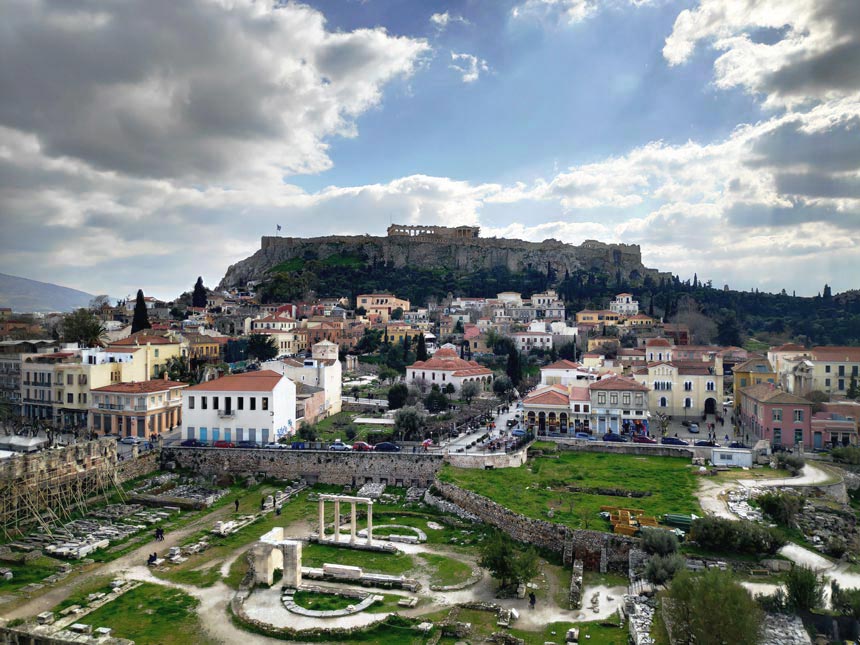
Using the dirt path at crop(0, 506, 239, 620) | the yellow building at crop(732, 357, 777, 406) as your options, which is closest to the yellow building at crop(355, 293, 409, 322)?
the yellow building at crop(732, 357, 777, 406)

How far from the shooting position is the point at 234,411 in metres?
39.7

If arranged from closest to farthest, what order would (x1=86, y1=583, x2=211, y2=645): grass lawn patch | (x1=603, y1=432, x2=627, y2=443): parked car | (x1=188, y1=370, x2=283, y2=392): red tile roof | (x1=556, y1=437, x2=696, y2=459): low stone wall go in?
(x1=86, y1=583, x2=211, y2=645): grass lawn patch, (x1=556, y1=437, x2=696, y2=459): low stone wall, (x1=188, y1=370, x2=283, y2=392): red tile roof, (x1=603, y1=432, x2=627, y2=443): parked car

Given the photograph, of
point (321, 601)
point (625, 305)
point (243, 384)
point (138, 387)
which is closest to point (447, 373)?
point (243, 384)

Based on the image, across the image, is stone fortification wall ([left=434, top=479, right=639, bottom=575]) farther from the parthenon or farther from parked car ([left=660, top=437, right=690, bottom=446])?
the parthenon

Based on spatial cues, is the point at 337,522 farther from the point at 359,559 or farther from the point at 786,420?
the point at 786,420

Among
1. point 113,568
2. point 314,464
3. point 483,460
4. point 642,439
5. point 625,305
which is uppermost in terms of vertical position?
point 625,305

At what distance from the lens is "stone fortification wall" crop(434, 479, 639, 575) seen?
24.2 m

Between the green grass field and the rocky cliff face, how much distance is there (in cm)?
10449

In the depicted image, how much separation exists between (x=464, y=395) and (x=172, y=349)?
2655cm

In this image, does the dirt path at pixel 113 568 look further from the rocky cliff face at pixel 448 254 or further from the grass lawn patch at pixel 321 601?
the rocky cliff face at pixel 448 254

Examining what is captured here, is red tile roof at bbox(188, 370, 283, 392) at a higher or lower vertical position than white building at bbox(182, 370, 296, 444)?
higher

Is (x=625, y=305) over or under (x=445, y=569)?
over

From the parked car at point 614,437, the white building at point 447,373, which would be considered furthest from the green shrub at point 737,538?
the white building at point 447,373

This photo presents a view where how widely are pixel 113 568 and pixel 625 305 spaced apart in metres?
93.3
